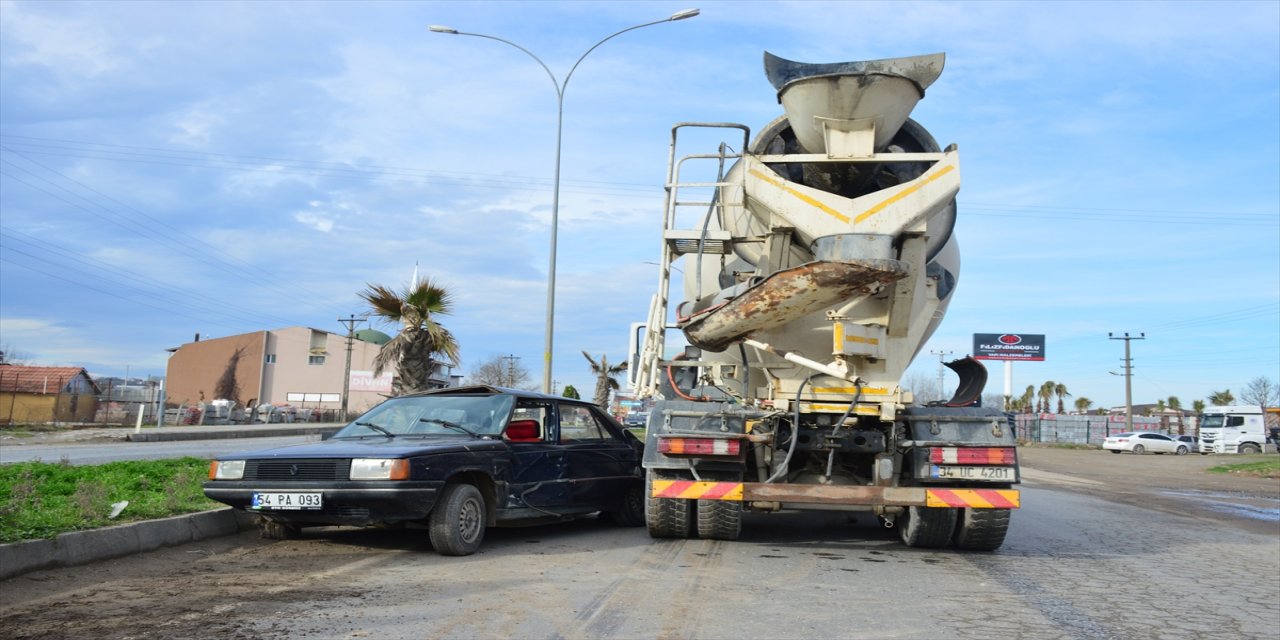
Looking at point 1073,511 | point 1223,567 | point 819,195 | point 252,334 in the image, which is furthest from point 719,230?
point 252,334

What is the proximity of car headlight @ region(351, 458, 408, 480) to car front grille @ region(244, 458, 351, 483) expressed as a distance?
0.23ft

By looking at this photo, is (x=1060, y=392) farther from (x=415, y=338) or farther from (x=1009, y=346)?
(x=415, y=338)

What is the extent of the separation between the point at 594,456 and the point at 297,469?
306 cm

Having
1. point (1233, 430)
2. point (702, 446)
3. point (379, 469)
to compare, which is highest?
point (1233, 430)

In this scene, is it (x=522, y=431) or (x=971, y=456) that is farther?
(x=522, y=431)

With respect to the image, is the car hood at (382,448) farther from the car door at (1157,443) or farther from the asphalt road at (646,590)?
the car door at (1157,443)

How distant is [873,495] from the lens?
7.59 m

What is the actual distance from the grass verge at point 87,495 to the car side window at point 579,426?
9.85ft

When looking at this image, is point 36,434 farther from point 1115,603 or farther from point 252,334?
point 252,334

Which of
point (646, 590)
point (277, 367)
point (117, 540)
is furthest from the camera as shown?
point (277, 367)

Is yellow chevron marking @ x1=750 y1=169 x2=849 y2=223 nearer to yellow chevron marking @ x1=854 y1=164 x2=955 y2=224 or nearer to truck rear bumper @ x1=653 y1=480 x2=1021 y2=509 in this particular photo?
yellow chevron marking @ x1=854 y1=164 x2=955 y2=224

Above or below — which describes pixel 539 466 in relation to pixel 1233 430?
below

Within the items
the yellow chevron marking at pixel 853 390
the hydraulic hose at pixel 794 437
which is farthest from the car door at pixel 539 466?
the yellow chevron marking at pixel 853 390

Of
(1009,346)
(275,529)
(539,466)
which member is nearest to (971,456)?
(539,466)
